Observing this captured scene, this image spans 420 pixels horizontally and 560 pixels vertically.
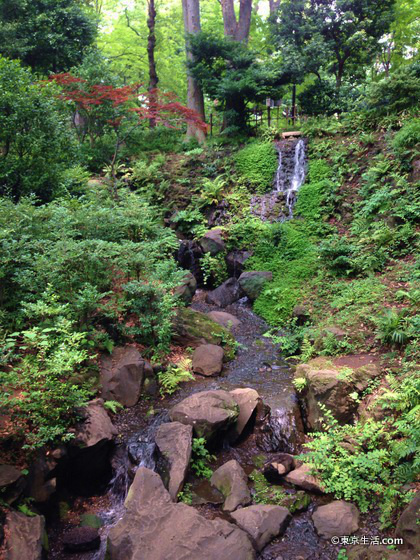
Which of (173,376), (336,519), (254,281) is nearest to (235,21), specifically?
(254,281)

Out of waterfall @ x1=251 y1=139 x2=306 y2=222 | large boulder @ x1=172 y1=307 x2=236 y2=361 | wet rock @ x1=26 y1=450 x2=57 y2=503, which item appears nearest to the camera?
wet rock @ x1=26 y1=450 x2=57 y2=503

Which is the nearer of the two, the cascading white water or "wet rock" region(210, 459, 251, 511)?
"wet rock" region(210, 459, 251, 511)

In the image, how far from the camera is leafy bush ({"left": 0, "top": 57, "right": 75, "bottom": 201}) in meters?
9.80

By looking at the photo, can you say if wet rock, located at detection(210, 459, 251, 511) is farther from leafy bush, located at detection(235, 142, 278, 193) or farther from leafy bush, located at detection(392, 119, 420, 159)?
leafy bush, located at detection(235, 142, 278, 193)

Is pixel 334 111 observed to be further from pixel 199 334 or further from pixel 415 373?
pixel 415 373

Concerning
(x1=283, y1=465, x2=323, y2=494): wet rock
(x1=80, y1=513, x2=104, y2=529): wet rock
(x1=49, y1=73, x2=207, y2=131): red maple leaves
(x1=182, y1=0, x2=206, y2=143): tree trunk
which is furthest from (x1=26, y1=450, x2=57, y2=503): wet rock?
(x1=182, y1=0, x2=206, y2=143): tree trunk

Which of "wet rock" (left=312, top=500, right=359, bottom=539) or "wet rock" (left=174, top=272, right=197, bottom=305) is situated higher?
"wet rock" (left=174, top=272, right=197, bottom=305)

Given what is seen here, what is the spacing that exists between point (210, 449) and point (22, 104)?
31.5 ft

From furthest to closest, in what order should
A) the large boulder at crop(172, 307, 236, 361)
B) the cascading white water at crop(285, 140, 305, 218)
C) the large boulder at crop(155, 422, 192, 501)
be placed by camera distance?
the cascading white water at crop(285, 140, 305, 218), the large boulder at crop(172, 307, 236, 361), the large boulder at crop(155, 422, 192, 501)

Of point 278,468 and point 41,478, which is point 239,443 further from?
point 41,478

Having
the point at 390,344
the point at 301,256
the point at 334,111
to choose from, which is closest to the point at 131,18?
the point at 334,111

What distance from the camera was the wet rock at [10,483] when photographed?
4352mm

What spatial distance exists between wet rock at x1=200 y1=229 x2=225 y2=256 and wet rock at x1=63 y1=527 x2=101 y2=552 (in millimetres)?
9457

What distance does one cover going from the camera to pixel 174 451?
564 cm
